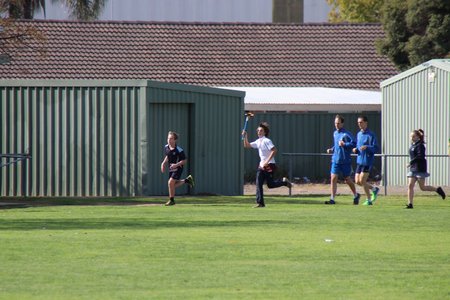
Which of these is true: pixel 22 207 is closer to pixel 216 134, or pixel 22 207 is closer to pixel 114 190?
pixel 114 190

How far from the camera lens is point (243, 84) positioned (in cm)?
4544

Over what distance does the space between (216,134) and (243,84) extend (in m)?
14.7

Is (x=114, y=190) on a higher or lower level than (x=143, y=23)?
lower

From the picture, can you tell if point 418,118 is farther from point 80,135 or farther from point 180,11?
point 180,11

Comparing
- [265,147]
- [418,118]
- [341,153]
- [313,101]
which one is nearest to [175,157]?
[265,147]

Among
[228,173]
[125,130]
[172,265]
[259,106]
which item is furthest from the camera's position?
[259,106]

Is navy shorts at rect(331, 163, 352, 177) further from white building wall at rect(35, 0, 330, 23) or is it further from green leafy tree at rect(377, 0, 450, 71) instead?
white building wall at rect(35, 0, 330, 23)

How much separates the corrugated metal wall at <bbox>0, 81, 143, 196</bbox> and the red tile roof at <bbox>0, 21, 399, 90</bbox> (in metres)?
15.5

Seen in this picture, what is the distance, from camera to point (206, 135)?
3055cm

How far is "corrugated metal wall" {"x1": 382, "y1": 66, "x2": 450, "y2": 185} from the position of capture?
3278cm

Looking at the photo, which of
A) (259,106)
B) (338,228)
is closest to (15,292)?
(338,228)

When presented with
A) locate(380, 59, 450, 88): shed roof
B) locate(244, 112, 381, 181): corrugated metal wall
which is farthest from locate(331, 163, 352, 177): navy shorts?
locate(244, 112, 381, 181): corrugated metal wall

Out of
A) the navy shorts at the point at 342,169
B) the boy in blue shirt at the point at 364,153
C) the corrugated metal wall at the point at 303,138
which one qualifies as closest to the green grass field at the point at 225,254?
the boy in blue shirt at the point at 364,153

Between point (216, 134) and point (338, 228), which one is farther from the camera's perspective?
point (216, 134)
